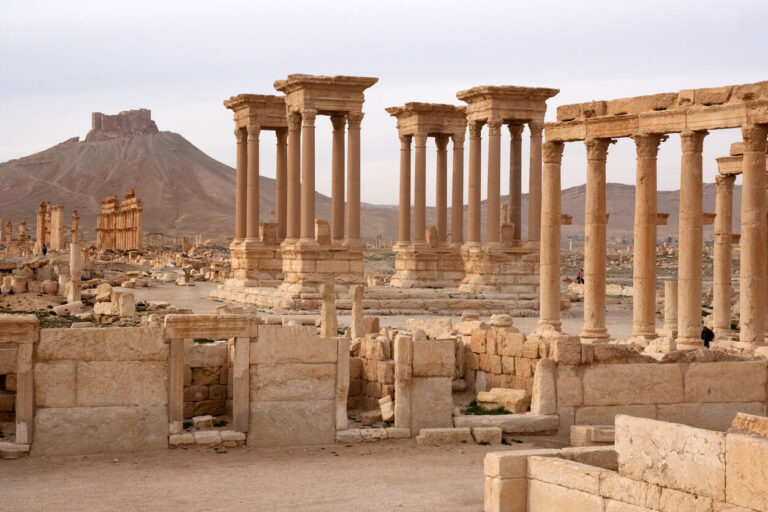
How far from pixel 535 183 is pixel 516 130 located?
79.7 inches

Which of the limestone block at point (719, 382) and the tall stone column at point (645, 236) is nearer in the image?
the limestone block at point (719, 382)

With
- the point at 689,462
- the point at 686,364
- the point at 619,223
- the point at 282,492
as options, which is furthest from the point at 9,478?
the point at 619,223

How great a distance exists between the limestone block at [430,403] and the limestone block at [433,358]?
89 millimetres

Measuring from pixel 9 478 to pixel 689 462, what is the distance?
830cm

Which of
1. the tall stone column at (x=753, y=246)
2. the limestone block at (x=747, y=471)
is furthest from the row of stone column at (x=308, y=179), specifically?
the limestone block at (x=747, y=471)

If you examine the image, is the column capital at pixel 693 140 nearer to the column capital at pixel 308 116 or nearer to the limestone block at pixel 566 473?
the limestone block at pixel 566 473

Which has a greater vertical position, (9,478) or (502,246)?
(502,246)

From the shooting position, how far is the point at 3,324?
50.0ft

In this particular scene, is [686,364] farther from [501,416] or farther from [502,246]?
[502,246]

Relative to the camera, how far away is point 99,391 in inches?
620

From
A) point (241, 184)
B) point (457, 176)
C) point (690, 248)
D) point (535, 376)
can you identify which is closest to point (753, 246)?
point (690, 248)

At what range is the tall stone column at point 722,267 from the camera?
86.2ft

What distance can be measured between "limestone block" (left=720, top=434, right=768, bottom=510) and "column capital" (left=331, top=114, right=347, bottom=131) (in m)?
28.5

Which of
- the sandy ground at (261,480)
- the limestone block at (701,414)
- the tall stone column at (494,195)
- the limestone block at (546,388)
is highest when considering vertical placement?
the tall stone column at (494,195)
